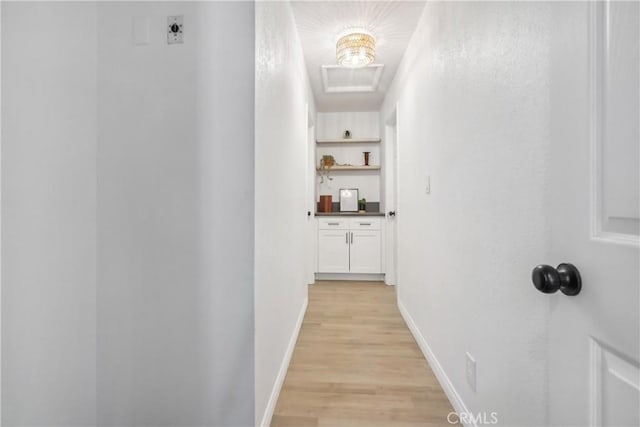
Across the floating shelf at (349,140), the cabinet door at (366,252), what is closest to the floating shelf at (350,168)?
the floating shelf at (349,140)

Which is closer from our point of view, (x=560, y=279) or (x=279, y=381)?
(x=560, y=279)

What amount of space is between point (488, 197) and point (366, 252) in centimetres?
296

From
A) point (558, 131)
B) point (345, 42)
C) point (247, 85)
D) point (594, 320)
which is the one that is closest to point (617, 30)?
point (558, 131)

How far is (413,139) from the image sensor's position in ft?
7.95

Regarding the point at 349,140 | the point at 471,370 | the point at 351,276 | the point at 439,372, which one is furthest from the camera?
the point at 349,140

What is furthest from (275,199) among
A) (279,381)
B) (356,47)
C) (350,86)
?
(350,86)

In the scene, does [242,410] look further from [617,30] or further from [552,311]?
[617,30]

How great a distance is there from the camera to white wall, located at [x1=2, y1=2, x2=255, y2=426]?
3.86 feet

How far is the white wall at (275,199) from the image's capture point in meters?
1.27

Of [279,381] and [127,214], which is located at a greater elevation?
→ [127,214]

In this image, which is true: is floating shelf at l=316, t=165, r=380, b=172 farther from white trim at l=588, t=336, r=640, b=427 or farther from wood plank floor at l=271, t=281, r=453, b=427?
white trim at l=588, t=336, r=640, b=427

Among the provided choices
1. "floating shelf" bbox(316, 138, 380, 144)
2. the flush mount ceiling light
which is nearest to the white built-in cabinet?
"floating shelf" bbox(316, 138, 380, 144)

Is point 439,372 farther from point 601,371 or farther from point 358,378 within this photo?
point 601,371

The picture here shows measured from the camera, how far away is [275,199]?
1621mm
